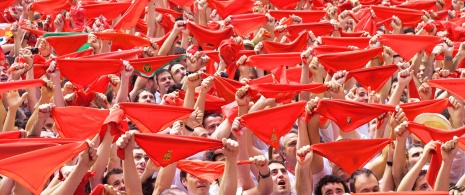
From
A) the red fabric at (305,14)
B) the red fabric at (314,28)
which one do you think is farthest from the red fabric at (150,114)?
the red fabric at (305,14)

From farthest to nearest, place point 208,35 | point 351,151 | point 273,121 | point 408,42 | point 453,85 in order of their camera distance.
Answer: point 208,35 < point 408,42 < point 453,85 < point 273,121 < point 351,151

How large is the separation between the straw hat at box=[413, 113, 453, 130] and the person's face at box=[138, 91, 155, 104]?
2.13 meters

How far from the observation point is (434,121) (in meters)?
8.17

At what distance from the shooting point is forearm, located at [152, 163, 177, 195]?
747 cm

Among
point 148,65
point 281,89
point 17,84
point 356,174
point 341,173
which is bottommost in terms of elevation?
point 341,173

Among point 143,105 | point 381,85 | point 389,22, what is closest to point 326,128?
point 381,85

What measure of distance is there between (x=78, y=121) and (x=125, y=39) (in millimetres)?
2601

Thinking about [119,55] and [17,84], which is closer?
[17,84]

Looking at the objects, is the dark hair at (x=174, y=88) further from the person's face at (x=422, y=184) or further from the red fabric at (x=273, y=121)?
the person's face at (x=422, y=184)

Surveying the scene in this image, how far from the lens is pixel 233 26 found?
1110cm

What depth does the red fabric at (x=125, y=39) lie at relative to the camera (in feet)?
33.7

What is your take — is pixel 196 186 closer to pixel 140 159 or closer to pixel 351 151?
pixel 140 159

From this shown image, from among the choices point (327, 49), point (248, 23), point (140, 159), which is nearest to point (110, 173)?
point (140, 159)

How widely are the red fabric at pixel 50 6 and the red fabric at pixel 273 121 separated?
14.8ft
